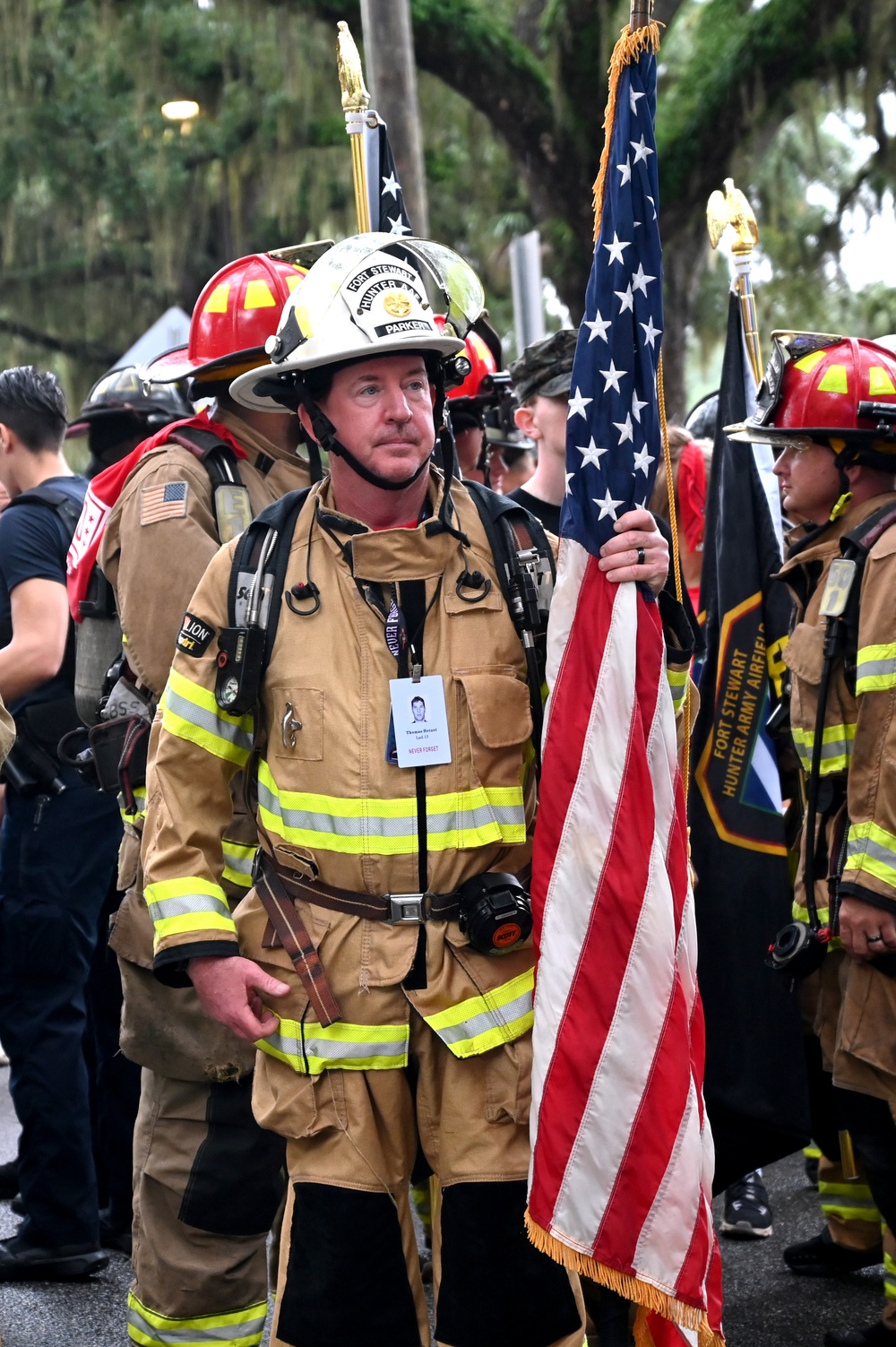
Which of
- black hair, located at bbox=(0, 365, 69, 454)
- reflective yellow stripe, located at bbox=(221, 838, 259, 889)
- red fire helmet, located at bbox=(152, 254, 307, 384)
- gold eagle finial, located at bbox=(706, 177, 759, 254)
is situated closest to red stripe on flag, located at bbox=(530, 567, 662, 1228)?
reflective yellow stripe, located at bbox=(221, 838, 259, 889)

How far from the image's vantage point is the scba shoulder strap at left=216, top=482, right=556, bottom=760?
10.3 ft

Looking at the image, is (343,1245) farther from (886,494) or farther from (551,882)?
(886,494)

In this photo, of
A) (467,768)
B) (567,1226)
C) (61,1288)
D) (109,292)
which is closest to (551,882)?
(467,768)

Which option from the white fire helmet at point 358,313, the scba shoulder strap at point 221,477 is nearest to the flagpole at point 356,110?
the scba shoulder strap at point 221,477

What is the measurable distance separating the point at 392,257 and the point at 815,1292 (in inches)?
123

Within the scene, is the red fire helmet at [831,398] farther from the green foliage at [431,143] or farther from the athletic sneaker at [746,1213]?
the green foliage at [431,143]

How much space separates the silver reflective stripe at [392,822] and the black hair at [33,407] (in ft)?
8.59

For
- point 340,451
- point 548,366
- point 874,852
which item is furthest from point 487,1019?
point 548,366

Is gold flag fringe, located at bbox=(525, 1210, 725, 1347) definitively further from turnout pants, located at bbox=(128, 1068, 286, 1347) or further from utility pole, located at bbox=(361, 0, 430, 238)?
utility pole, located at bbox=(361, 0, 430, 238)

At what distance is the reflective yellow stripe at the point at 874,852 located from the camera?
12.7ft

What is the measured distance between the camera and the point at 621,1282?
2.97 meters

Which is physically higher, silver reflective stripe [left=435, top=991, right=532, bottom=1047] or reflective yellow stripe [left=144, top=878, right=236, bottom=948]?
reflective yellow stripe [left=144, top=878, right=236, bottom=948]

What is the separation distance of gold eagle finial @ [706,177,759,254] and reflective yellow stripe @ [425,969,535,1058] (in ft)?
9.87

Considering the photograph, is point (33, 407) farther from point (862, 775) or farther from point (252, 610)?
point (862, 775)
